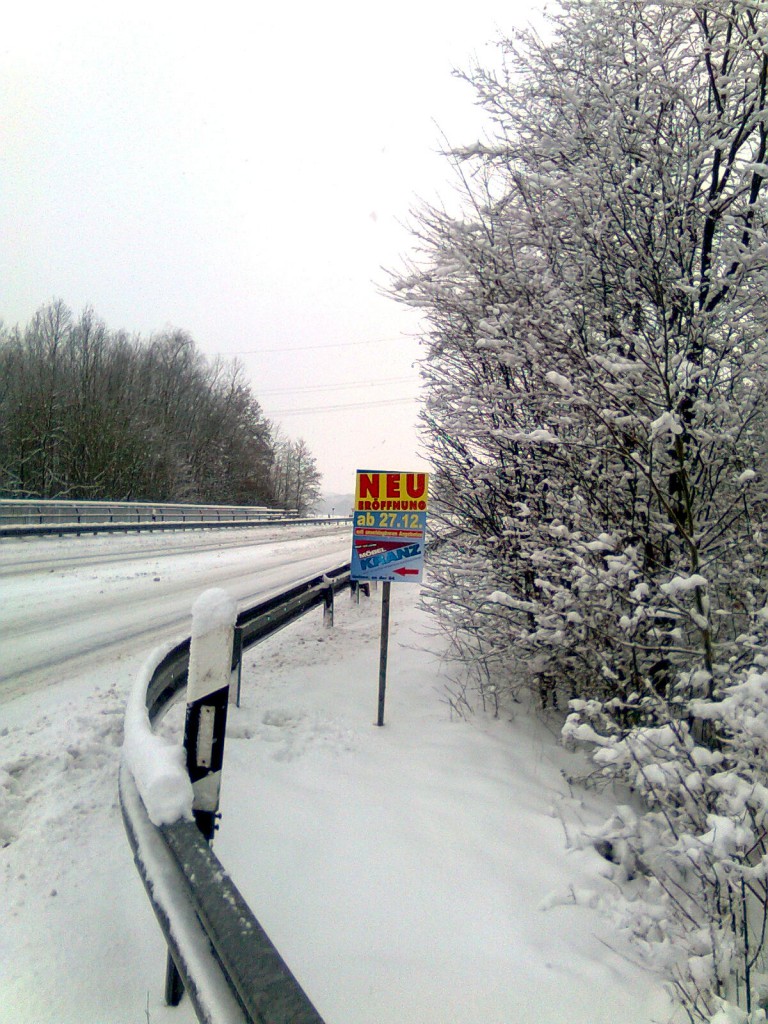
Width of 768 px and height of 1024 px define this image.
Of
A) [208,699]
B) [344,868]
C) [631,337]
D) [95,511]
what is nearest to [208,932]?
[208,699]

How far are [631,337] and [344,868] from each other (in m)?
3.80

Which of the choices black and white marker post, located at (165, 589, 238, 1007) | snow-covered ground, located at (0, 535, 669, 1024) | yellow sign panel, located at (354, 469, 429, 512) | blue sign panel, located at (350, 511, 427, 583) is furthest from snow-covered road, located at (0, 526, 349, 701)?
black and white marker post, located at (165, 589, 238, 1007)

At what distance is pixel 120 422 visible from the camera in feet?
126

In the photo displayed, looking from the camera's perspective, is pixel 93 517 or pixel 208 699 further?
pixel 93 517

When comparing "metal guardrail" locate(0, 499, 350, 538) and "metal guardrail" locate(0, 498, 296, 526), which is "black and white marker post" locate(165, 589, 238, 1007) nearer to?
"metal guardrail" locate(0, 499, 350, 538)

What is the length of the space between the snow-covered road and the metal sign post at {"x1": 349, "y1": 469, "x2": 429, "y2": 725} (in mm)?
3237

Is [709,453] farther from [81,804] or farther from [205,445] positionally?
[205,445]

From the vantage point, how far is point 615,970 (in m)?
2.85

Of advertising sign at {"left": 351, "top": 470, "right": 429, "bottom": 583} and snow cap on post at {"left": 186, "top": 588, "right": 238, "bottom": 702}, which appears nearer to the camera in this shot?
snow cap on post at {"left": 186, "top": 588, "right": 238, "bottom": 702}

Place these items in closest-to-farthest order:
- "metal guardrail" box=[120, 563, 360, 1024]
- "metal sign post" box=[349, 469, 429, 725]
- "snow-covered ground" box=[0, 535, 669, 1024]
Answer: "metal guardrail" box=[120, 563, 360, 1024] < "snow-covered ground" box=[0, 535, 669, 1024] < "metal sign post" box=[349, 469, 429, 725]

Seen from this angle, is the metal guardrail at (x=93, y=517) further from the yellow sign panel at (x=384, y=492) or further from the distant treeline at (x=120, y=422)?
the yellow sign panel at (x=384, y=492)

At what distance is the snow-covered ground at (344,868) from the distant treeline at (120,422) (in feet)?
101

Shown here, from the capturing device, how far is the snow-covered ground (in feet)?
8.01

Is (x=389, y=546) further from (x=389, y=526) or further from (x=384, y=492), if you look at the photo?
(x=384, y=492)
